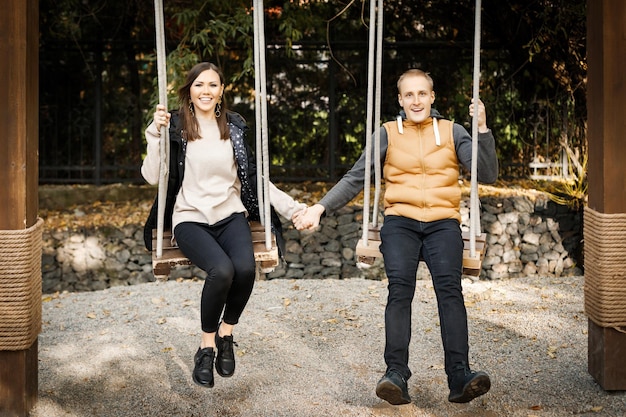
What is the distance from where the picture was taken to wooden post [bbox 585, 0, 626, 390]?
12.6 ft

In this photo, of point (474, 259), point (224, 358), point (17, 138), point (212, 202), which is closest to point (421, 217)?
point (474, 259)

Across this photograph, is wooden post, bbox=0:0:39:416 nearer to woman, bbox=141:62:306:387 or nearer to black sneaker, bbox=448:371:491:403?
woman, bbox=141:62:306:387

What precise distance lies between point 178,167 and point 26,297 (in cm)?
96

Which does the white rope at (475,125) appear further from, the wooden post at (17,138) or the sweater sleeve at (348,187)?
the wooden post at (17,138)

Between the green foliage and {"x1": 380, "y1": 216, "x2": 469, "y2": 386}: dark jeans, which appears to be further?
the green foliage

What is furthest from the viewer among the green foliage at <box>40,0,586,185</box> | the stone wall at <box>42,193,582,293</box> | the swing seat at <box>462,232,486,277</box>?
the green foliage at <box>40,0,586,185</box>

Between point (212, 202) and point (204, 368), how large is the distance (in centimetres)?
81

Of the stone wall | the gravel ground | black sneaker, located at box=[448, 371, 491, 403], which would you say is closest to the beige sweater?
the gravel ground

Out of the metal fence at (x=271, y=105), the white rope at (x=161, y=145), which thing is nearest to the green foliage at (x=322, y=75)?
the metal fence at (x=271, y=105)

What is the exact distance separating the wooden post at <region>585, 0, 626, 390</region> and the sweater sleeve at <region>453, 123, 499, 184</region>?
24.7 inches

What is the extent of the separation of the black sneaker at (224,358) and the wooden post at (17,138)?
919mm

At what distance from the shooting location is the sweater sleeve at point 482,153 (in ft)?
12.0

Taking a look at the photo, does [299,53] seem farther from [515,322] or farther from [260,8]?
[260,8]

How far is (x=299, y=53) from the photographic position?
9.81m
